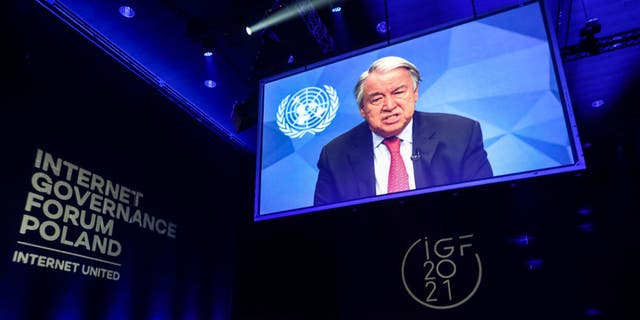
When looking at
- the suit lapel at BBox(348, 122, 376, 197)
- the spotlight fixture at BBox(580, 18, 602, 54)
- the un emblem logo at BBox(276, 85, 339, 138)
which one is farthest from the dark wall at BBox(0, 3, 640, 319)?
the un emblem logo at BBox(276, 85, 339, 138)

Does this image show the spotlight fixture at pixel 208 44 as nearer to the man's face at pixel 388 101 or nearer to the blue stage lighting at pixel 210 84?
the blue stage lighting at pixel 210 84

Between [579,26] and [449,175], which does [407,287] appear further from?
[579,26]

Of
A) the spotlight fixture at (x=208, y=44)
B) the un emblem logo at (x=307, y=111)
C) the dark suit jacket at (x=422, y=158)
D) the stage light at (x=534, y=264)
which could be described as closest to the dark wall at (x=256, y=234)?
the stage light at (x=534, y=264)

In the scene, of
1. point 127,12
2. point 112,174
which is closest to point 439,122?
point 127,12

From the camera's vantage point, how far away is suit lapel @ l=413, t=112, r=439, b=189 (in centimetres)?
286

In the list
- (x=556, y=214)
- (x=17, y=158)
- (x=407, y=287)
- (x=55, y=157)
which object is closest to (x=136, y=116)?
(x=55, y=157)

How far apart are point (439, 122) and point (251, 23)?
1.93 meters

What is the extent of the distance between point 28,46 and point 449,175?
→ 11.6ft

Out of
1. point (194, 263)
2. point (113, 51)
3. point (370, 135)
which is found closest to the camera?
point (370, 135)

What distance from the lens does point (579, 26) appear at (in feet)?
15.7

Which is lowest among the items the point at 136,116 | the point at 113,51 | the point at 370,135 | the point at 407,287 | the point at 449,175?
the point at 407,287

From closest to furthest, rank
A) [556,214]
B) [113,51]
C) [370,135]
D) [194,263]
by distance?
[370,135] → [556,214] → [113,51] → [194,263]

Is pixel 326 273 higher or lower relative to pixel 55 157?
lower

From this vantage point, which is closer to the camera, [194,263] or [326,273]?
[326,273]
